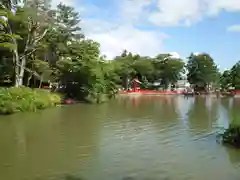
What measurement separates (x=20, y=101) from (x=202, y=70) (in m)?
60.6

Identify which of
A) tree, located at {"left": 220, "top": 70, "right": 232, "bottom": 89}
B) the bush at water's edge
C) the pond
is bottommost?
the pond

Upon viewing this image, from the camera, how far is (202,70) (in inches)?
3233

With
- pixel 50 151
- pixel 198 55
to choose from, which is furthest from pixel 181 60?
pixel 50 151

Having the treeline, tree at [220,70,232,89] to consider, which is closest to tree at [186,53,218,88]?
tree at [220,70,232,89]

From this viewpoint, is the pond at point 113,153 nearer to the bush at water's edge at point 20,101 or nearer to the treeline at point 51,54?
the bush at water's edge at point 20,101

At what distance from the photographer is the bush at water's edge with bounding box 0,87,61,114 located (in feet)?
83.5

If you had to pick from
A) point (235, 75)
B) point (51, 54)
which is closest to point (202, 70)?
point (235, 75)

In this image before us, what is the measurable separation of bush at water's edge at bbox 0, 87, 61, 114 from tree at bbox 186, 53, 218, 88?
55.2m

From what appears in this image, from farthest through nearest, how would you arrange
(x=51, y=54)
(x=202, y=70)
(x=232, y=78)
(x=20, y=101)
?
(x=202, y=70), (x=232, y=78), (x=51, y=54), (x=20, y=101)

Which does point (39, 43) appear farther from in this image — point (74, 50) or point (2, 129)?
point (2, 129)

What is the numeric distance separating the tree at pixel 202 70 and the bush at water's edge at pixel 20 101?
55.2 meters

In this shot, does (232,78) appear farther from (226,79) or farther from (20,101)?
(20,101)

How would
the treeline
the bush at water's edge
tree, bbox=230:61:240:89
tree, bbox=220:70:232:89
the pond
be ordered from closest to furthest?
the pond
the bush at water's edge
the treeline
tree, bbox=230:61:240:89
tree, bbox=220:70:232:89

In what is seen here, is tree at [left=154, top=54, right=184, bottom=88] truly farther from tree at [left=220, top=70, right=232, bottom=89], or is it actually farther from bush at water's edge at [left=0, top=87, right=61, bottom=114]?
bush at water's edge at [left=0, top=87, right=61, bottom=114]
